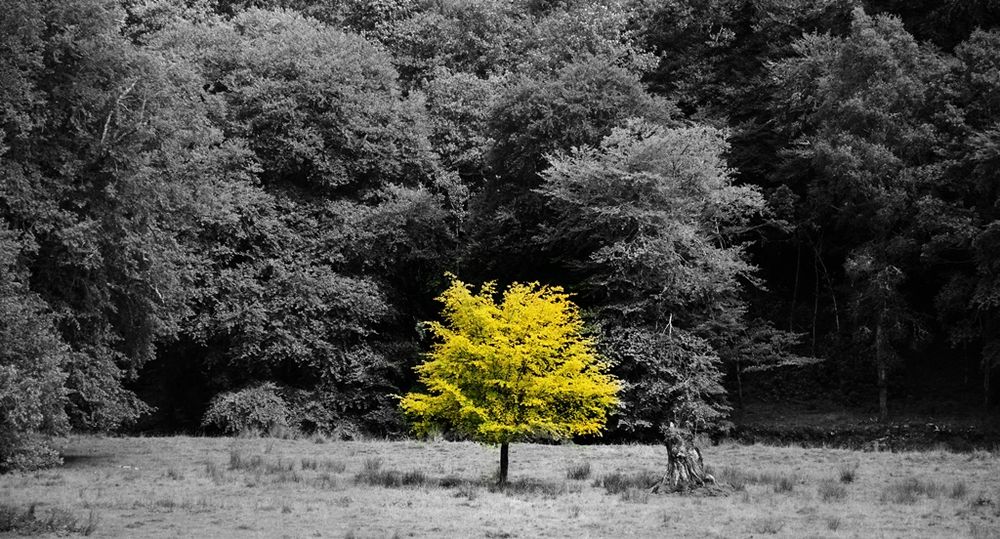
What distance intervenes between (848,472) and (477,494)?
26.4ft

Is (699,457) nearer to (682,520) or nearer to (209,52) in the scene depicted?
(682,520)

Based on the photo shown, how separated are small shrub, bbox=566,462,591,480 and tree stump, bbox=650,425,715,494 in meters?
2.64

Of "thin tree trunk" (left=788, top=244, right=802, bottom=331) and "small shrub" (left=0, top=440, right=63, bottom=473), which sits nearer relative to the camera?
"small shrub" (left=0, top=440, right=63, bottom=473)

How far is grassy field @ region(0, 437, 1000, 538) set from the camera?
1655 cm


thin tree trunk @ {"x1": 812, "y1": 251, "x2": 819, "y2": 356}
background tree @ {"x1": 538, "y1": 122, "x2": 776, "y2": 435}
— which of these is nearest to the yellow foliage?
background tree @ {"x1": 538, "y1": 122, "x2": 776, "y2": 435}

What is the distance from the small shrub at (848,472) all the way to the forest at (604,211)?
4.48m

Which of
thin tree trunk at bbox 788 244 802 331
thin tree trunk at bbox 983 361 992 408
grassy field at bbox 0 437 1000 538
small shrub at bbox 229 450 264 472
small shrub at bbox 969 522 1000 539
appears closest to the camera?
small shrub at bbox 969 522 1000 539

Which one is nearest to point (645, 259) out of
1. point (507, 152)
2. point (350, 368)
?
point (507, 152)

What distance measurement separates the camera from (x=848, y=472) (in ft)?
74.3

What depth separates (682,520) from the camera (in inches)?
695

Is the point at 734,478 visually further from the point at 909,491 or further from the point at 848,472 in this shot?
the point at 909,491

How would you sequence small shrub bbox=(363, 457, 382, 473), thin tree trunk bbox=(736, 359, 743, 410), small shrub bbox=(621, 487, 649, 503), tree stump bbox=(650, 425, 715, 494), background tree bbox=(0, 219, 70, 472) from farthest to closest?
thin tree trunk bbox=(736, 359, 743, 410) < small shrub bbox=(363, 457, 382, 473) < tree stump bbox=(650, 425, 715, 494) < small shrub bbox=(621, 487, 649, 503) < background tree bbox=(0, 219, 70, 472)

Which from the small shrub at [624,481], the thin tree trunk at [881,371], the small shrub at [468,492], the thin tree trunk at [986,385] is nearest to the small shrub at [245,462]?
the small shrub at [468,492]

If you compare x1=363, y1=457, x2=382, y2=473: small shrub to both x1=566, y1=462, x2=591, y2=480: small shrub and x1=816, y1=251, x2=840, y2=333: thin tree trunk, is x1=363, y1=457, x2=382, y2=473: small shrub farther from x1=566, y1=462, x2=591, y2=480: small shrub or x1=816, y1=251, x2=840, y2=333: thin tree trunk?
x1=816, y1=251, x2=840, y2=333: thin tree trunk
